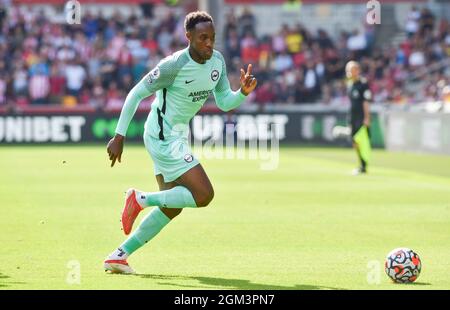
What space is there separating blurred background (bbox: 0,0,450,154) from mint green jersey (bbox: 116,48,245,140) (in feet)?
73.5

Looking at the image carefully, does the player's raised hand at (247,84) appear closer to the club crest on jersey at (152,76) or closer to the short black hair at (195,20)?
the short black hair at (195,20)

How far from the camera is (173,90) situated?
33.8ft

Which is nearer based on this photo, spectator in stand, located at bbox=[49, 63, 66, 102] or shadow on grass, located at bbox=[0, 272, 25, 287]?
shadow on grass, located at bbox=[0, 272, 25, 287]

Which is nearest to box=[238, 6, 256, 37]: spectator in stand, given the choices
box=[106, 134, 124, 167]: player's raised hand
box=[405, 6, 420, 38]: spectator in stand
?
box=[405, 6, 420, 38]: spectator in stand

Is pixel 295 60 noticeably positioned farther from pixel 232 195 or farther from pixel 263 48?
pixel 232 195

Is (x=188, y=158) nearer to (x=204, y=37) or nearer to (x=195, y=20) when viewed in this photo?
(x=204, y=37)

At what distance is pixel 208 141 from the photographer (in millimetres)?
35125

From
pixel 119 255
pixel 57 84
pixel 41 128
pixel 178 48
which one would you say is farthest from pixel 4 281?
pixel 178 48

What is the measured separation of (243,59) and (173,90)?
95.0ft

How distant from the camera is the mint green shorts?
10148 millimetres

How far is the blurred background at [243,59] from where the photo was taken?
35.8 m

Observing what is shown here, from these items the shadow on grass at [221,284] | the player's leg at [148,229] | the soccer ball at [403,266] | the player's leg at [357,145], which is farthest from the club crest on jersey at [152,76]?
the player's leg at [357,145]

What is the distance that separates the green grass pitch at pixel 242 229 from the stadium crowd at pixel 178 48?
452 inches

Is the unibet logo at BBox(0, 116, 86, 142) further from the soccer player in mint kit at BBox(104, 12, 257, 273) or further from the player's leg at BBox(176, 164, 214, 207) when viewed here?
the player's leg at BBox(176, 164, 214, 207)
